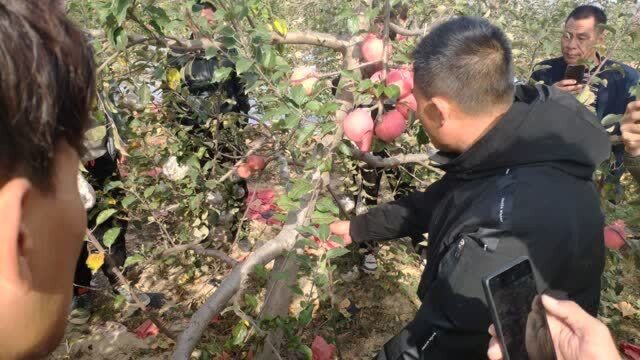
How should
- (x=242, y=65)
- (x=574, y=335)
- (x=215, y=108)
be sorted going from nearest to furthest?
(x=574, y=335), (x=242, y=65), (x=215, y=108)

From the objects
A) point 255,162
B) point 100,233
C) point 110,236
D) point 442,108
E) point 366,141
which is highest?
point 442,108

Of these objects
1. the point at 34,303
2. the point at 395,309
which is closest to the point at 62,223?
Result: the point at 34,303

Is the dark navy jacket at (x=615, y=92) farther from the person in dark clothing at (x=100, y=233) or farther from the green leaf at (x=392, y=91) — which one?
the person in dark clothing at (x=100, y=233)

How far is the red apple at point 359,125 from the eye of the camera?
1347 mm

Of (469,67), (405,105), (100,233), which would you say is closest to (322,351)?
(405,105)

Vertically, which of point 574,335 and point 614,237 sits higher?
point 574,335

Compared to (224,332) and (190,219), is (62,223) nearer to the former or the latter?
(224,332)

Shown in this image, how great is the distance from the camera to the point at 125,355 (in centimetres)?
237

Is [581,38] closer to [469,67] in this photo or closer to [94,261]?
[469,67]

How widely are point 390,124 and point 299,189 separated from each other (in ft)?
1.30

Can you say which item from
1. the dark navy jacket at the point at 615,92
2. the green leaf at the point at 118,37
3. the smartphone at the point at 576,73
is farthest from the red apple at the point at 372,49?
the dark navy jacket at the point at 615,92

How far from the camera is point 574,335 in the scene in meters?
0.79

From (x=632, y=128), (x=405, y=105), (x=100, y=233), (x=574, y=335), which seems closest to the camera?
(x=574, y=335)

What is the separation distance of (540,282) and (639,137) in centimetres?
70
